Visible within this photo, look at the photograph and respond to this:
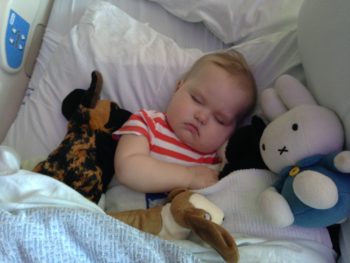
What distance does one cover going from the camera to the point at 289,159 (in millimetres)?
713

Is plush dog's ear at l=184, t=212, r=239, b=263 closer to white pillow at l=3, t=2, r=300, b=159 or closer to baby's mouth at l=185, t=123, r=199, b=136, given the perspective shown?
baby's mouth at l=185, t=123, r=199, b=136

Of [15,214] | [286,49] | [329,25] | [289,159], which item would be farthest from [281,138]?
[15,214]

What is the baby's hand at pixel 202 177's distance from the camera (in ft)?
2.87

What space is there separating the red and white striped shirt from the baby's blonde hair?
6.2 inches

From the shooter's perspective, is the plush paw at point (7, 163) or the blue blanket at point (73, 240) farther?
the plush paw at point (7, 163)

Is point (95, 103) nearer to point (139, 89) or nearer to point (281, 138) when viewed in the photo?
point (139, 89)

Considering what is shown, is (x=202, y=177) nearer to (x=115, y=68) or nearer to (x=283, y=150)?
(x=283, y=150)

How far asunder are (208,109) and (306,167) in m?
0.31

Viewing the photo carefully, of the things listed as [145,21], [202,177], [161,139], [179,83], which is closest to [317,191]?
[202,177]

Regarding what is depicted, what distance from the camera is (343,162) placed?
62 cm

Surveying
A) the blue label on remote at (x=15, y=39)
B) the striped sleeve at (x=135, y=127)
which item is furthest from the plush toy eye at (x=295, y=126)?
the blue label on remote at (x=15, y=39)

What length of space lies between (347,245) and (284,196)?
16 centimetres

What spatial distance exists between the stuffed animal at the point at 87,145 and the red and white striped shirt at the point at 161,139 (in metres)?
0.04

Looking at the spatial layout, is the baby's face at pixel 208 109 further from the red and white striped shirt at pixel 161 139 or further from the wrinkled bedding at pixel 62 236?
the wrinkled bedding at pixel 62 236
